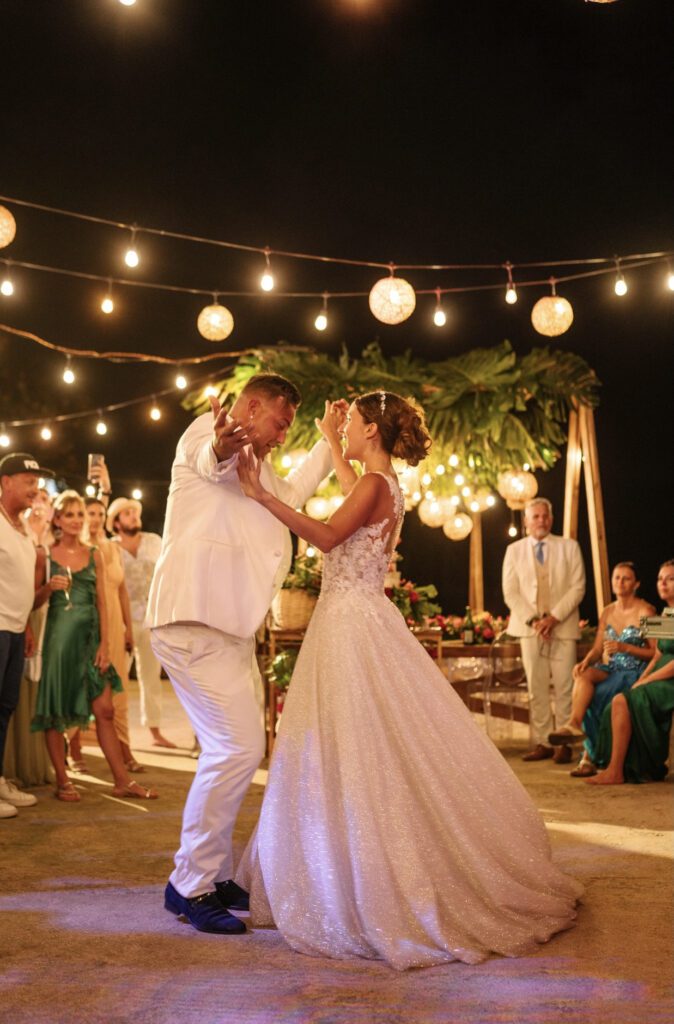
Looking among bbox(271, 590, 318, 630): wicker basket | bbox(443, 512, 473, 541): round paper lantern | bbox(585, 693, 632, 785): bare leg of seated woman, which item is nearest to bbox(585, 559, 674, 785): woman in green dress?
bbox(585, 693, 632, 785): bare leg of seated woman

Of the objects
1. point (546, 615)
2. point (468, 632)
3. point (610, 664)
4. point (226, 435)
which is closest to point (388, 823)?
point (226, 435)

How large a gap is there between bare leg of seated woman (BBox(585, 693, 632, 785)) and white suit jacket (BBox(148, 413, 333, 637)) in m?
3.68

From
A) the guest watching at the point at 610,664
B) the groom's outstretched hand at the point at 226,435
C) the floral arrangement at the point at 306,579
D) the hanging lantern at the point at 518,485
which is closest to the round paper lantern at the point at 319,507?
the hanging lantern at the point at 518,485

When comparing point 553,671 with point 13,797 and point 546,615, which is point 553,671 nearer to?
point 546,615

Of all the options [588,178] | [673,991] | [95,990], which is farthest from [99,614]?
[588,178]

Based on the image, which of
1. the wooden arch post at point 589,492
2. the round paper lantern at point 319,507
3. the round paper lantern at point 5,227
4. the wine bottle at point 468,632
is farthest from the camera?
the round paper lantern at point 319,507

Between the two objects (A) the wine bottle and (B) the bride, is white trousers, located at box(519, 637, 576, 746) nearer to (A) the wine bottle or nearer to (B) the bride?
(A) the wine bottle

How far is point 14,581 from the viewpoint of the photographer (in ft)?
18.8

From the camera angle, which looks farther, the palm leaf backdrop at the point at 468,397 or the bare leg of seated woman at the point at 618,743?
the palm leaf backdrop at the point at 468,397

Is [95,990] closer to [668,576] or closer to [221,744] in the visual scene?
[221,744]

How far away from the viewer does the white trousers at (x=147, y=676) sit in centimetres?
823

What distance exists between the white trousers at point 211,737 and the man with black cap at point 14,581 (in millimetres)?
2301

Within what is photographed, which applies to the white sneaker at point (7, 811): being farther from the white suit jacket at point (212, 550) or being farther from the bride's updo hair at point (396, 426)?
the bride's updo hair at point (396, 426)

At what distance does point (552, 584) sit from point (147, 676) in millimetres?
3191
